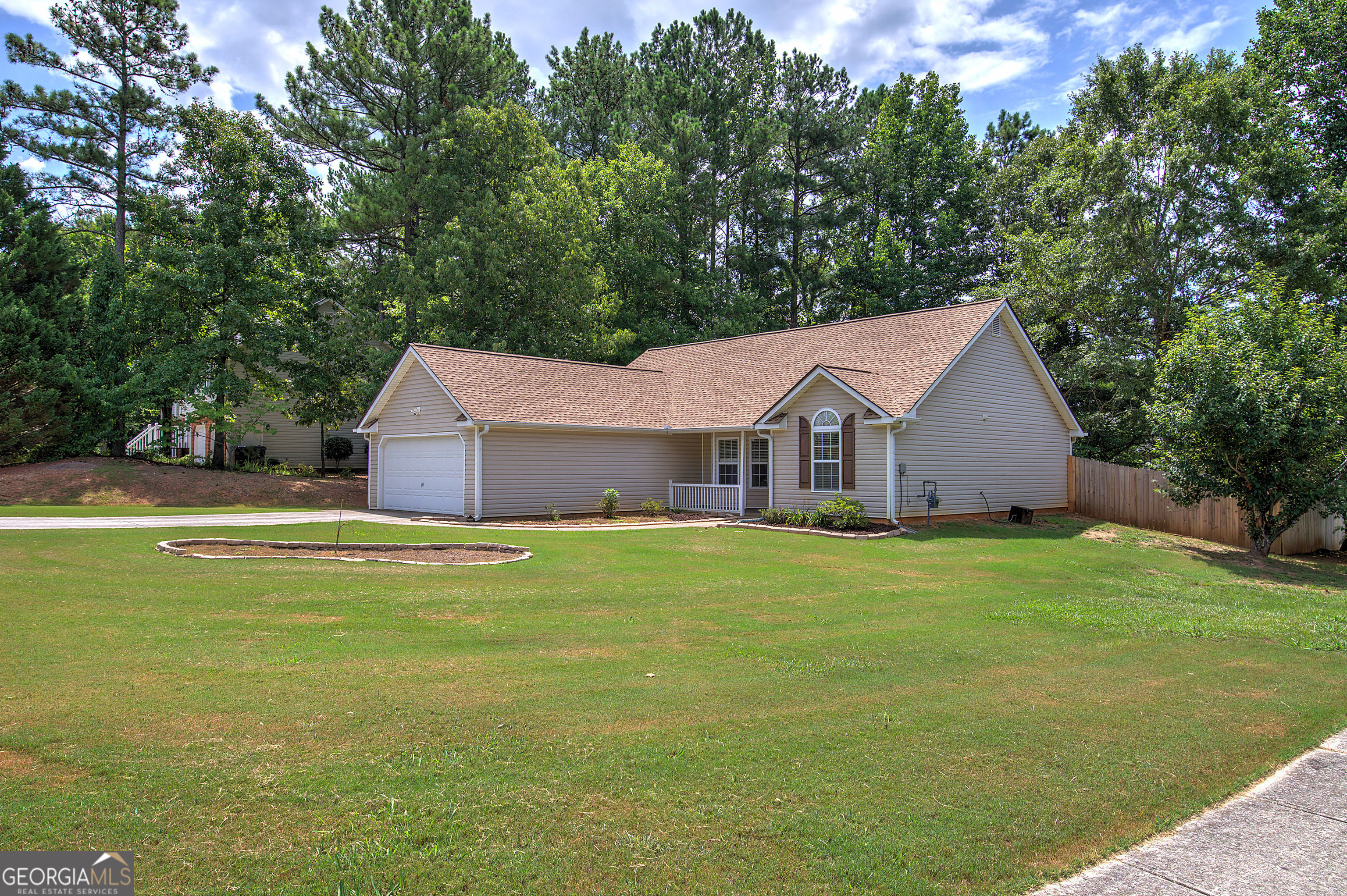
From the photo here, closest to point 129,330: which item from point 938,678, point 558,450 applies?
point 558,450

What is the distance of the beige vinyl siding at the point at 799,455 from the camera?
18.8m

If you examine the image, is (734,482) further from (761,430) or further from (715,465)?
(761,430)

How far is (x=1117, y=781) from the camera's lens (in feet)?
15.0

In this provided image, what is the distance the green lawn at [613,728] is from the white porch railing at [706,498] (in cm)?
1168

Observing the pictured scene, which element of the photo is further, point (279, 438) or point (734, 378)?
point (279, 438)

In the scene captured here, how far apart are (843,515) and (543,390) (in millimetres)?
9840

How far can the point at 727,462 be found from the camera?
2336cm

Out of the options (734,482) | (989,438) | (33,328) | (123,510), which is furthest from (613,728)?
(33,328)

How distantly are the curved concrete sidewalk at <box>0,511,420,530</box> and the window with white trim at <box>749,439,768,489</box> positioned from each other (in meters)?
9.71

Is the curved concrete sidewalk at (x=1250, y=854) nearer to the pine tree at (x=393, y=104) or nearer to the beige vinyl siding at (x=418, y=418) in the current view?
the beige vinyl siding at (x=418, y=418)

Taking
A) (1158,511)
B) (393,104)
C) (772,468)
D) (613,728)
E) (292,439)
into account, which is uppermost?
(393,104)

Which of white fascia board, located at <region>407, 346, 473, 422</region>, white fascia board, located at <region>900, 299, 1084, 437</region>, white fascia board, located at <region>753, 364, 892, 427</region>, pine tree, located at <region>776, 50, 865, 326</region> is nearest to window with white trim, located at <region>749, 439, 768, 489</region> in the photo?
white fascia board, located at <region>753, 364, 892, 427</region>

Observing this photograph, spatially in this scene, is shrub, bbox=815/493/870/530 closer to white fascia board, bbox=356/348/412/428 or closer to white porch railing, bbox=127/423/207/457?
white fascia board, bbox=356/348/412/428

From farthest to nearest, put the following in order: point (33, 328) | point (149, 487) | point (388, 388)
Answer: point (33, 328), point (149, 487), point (388, 388)
